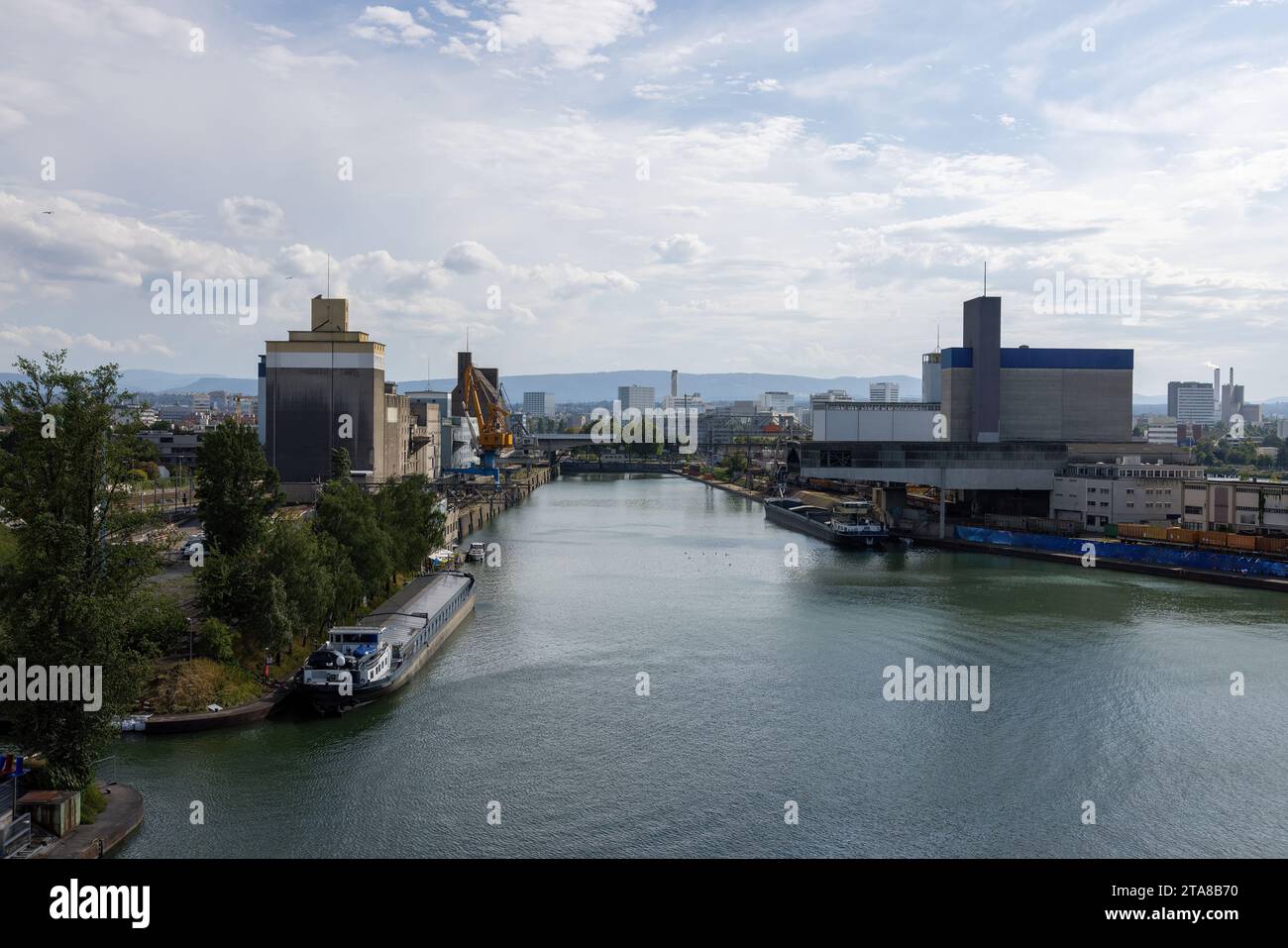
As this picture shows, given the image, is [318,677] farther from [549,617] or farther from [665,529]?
[665,529]

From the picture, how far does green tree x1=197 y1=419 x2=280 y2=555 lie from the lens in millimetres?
12484

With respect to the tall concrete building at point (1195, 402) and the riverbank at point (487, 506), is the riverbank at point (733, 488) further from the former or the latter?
the tall concrete building at point (1195, 402)

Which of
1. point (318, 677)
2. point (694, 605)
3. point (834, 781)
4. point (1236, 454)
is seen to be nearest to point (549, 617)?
point (694, 605)

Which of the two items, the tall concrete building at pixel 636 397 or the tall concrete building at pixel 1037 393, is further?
the tall concrete building at pixel 636 397

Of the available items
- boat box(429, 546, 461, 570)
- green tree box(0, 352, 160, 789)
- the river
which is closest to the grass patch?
the river

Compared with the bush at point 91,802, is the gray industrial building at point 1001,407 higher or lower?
higher

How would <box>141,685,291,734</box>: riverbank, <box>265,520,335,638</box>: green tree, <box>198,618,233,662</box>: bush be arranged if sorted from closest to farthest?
<box>141,685,291,734</box>: riverbank < <box>198,618,233,662</box>: bush < <box>265,520,335,638</box>: green tree

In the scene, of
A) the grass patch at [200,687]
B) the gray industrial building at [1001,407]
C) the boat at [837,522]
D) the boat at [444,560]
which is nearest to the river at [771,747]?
the grass patch at [200,687]

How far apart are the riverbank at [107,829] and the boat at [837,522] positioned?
820 inches

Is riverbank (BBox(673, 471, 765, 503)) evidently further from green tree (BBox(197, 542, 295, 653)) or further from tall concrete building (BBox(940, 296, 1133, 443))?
green tree (BBox(197, 542, 295, 653))

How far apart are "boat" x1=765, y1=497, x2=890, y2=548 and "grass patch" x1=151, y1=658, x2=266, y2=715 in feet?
60.6

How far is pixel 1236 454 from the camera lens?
6162 centimetres

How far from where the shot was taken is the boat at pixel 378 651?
10438 millimetres
